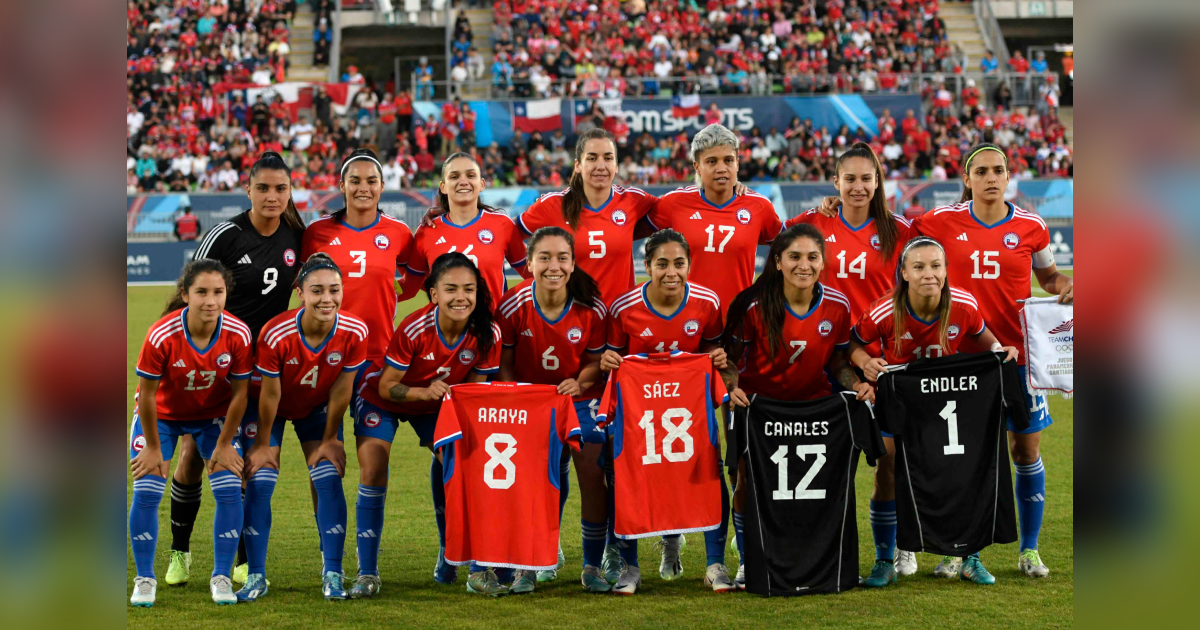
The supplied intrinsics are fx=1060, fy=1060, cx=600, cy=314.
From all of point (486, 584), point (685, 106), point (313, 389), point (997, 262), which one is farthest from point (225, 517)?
point (685, 106)

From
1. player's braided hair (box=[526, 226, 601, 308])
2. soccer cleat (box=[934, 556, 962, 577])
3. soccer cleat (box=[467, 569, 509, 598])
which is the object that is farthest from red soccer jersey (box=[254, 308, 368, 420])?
soccer cleat (box=[934, 556, 962, 577])

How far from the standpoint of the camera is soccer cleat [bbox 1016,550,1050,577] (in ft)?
17.9

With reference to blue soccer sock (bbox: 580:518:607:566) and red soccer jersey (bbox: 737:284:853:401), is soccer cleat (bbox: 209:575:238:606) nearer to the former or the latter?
blue soccer sock (bbox: 580:518:607:566)

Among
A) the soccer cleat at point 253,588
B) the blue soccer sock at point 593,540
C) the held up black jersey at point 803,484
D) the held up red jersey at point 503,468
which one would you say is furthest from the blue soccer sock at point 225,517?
the held up black jersey at point 803,484

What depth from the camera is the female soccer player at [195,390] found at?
16.6ft

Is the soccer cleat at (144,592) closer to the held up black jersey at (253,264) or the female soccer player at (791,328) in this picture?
the held up black jersey at (253,264)

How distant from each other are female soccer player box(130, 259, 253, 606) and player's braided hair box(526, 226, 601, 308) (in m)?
1.53

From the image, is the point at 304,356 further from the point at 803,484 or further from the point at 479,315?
the point at 803,484

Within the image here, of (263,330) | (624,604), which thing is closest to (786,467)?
(624,604)

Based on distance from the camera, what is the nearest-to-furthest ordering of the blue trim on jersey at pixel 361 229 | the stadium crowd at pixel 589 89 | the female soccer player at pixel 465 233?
the blue trim on jersey at pixel 361 229, the female soccer player at pixel 465 233, the stadium crowd at pixel 589 89

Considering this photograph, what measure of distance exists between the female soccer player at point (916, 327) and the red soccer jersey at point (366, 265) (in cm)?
264

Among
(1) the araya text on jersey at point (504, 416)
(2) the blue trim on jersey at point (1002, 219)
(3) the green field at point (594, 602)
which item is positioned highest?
Result: (2) the blue trim on jersey at point (1002, 219)
